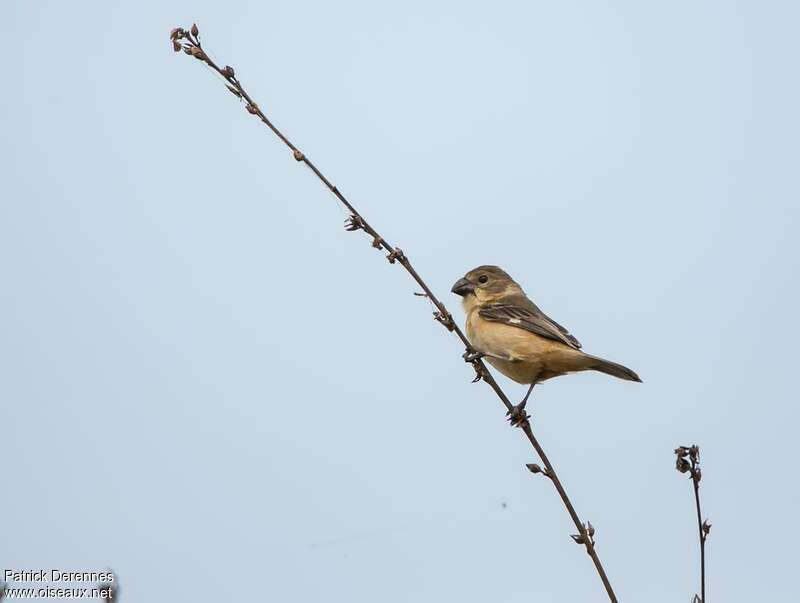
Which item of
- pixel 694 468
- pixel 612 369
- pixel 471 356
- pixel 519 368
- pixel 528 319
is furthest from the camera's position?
pixel 528 319

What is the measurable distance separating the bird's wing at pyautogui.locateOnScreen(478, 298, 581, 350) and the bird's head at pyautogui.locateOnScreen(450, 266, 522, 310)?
26cm

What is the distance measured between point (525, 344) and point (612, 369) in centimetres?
69

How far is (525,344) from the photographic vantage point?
264 inches

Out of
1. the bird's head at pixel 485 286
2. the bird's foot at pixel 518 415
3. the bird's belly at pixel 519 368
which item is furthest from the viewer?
the bird's head at pixel 485 286

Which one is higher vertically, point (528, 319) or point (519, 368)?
point (528, 319)

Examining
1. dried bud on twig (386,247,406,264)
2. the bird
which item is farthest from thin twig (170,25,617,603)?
the bird

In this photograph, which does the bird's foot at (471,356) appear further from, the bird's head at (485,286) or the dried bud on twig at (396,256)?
the bird's head at (485,286)

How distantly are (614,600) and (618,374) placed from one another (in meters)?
3.17

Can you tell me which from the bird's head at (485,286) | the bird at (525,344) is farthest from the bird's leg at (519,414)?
the bird's head at (485,286)

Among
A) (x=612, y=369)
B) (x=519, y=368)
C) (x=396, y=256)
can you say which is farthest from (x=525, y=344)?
(x=396, y=256)

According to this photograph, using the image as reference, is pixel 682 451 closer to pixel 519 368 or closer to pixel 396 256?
pixel 396 256

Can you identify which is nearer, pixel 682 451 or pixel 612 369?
pixel 682 451

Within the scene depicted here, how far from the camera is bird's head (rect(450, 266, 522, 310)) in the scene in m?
7.69

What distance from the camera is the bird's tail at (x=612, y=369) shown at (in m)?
6.13
